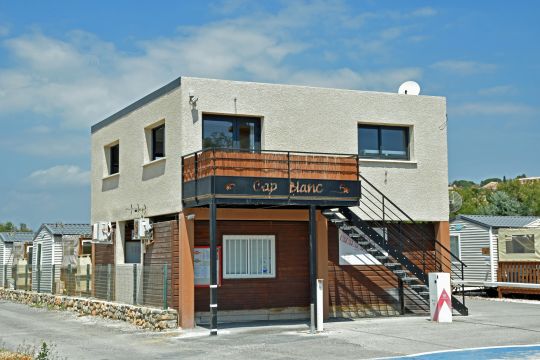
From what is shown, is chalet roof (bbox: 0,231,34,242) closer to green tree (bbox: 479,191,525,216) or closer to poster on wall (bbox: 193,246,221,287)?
poster on wall (bbox: 193,246,221,287)

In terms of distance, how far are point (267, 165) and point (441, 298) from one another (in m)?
6.06

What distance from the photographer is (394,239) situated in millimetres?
23438

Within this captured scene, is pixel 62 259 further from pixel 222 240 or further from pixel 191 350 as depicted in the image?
pixel 191 350

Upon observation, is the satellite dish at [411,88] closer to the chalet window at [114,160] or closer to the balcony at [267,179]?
the balcony at [267,179]

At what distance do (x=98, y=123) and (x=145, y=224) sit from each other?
21.8ft

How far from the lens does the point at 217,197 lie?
18.8 meters

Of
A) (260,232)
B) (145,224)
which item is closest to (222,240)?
(260,232)

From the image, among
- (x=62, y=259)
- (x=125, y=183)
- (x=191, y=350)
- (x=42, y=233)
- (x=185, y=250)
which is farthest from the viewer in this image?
(x=42, y=233)

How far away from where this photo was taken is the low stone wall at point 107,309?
20234 millimetres

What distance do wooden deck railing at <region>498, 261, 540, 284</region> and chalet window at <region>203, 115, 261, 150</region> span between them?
14.8 m

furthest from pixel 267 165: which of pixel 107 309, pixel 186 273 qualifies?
pixel 107 309

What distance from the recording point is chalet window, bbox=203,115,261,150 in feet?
69.5

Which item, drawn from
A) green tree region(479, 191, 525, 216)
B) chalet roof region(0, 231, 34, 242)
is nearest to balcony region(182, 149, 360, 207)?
chalet roof region(0, 231, 34, 242)

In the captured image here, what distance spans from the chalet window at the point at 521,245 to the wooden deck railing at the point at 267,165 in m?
14.6
